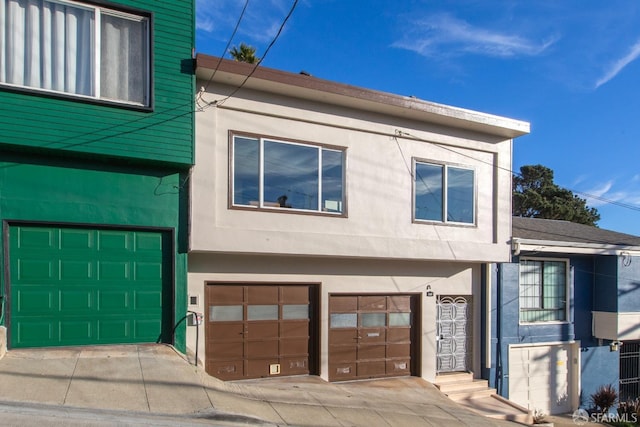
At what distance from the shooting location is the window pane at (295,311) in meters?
10.3

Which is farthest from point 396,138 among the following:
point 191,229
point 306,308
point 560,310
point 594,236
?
point 594,236

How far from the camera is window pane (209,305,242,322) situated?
378 inches

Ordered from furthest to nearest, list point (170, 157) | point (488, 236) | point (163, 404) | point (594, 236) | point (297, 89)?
1. point (594, 236)
2. point (488, 236)
3. point (297, 89)
4. point (170, 157)
5. point (163, 404)

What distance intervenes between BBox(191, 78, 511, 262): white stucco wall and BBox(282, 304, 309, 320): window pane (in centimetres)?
131

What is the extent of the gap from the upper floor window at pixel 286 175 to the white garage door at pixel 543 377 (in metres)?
6.84

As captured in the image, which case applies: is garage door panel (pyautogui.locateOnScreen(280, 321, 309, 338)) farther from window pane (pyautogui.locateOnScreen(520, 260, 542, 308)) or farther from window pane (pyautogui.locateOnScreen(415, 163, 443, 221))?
window pane (pyautogui.locateOnScreen(520, 260, 542, 308))

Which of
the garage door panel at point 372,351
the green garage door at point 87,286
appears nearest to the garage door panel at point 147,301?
the green garage door at point 87,286

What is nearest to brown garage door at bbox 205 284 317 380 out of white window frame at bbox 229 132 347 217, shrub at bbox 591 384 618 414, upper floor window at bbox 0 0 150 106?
white window frame at bbox 229 132 347 217

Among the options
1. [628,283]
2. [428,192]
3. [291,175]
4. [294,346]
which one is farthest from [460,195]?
[628,283]

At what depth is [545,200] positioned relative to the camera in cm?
3744

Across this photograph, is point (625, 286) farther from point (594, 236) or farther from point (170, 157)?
point (170, 157)

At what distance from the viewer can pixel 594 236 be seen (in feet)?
51.3

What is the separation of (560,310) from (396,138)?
7284 mm

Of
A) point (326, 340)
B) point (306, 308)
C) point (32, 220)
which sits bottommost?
point (326, 340)
